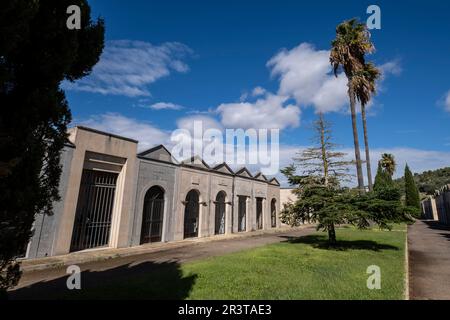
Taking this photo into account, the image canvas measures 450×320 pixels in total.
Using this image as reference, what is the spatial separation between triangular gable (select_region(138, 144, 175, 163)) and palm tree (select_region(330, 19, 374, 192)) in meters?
14.5

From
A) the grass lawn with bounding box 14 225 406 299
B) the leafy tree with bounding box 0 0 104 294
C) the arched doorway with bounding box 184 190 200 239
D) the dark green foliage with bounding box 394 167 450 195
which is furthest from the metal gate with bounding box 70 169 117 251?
the dark green foliage with bounding box 394 167 450 195

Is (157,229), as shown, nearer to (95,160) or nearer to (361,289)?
(95,160)

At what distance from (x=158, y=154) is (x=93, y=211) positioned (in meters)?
4.88

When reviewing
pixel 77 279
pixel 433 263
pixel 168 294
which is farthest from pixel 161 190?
pixel 433 263

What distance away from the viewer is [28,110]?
11.7ft

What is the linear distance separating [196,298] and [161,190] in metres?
10.8

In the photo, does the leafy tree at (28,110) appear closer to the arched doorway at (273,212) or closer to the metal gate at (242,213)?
the metal gate at (242,213)

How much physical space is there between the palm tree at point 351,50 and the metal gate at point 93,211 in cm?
1779

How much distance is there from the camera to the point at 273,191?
27797mm

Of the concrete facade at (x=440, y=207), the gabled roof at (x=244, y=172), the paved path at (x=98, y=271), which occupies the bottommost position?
the paved path at (x=98, y=271)

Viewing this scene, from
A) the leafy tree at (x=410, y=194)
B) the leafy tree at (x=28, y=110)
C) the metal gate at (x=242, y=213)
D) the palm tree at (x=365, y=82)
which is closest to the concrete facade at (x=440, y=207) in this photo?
the leafy tree at (x=410, y=194)

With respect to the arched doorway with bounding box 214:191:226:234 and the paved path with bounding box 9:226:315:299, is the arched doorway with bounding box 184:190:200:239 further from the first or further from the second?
the paved path with bounding box 9:226:315:299

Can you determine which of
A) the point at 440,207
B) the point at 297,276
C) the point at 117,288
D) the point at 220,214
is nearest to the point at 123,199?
the point at 117,288

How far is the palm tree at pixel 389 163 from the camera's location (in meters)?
43.3
